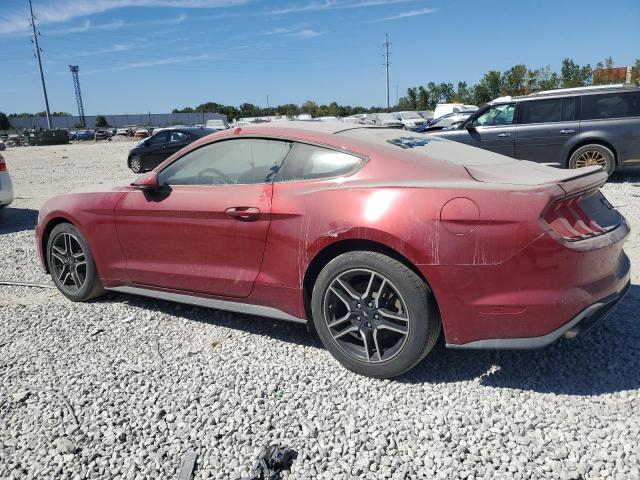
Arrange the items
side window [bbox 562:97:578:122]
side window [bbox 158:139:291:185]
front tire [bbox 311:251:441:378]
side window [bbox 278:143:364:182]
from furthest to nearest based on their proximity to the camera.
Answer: side window [bbox 562:97:578:122] < side window [bbox 158:139:291:185] < side window [bbox 278:143:364:182] < front tire [bbox 311:251:441:378]

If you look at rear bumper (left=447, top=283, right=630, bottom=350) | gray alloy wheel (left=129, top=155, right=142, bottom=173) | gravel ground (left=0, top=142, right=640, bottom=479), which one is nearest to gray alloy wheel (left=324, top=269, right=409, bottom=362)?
gravel ground (left=0, top=142, right=640, bottom=479)

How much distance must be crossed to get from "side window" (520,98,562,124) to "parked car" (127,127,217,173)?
430 inches

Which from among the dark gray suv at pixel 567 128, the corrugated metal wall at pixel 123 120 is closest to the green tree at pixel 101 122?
the corrugated metal wall at pixel 123 120

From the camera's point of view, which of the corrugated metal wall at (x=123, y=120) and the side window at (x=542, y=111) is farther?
the corrugated metal wall at (x=123, y=120)

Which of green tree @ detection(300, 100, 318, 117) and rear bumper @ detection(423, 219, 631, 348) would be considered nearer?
rear bumper @ detection(423, 219, 631, 348)

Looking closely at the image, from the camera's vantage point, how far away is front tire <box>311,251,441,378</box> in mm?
2857

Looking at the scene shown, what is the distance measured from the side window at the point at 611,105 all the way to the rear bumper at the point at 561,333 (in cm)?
774

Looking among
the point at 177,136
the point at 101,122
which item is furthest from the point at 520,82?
the point at 101,122

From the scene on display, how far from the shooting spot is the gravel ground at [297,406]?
2.42 meters

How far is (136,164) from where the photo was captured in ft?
58.6

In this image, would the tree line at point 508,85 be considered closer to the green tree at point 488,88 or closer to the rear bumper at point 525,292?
the green tree at point 488,88

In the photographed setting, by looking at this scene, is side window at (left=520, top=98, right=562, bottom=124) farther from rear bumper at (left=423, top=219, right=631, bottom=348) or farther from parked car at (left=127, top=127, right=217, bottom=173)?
A: parked car at (left=127, top=127, right=217, bottom=173)

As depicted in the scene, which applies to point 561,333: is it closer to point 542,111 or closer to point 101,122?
point 542,111

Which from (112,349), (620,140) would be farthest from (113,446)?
(620,140)
